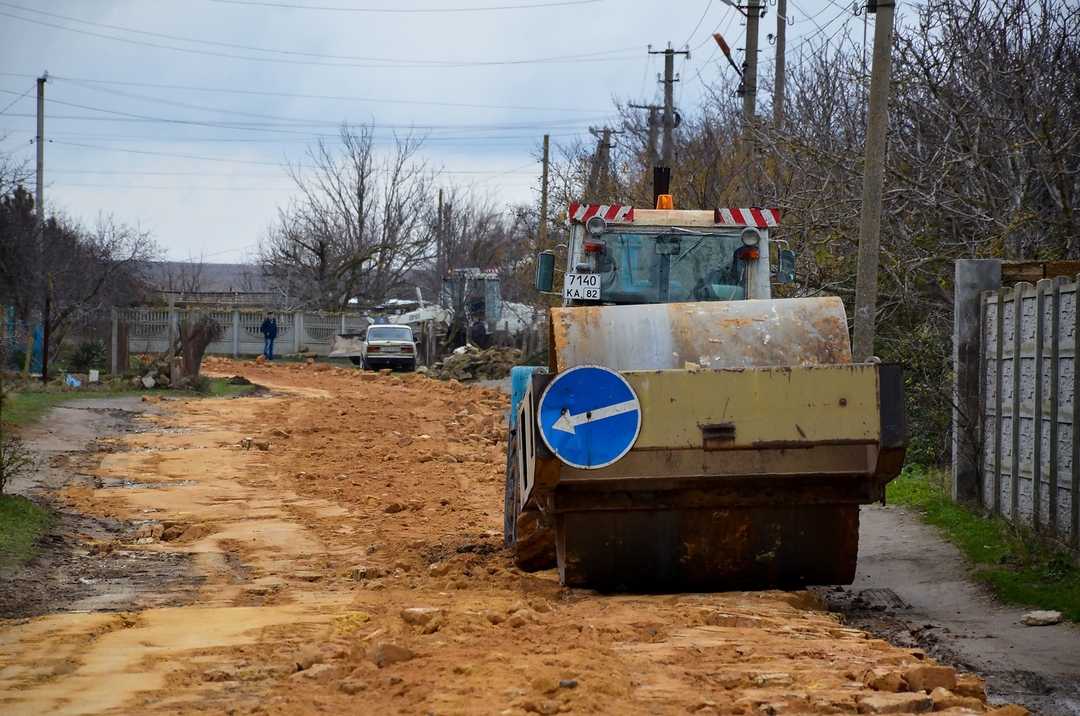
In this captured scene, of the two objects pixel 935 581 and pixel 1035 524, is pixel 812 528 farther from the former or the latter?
pixel 1035 524

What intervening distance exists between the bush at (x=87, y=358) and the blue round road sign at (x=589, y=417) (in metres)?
24.6

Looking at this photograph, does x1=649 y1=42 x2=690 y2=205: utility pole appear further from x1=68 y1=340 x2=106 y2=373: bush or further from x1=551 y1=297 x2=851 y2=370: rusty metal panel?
x1=551 y1=297 x2=851 y2=370: rusty metal panel

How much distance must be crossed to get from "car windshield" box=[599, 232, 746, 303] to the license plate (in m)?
0.11

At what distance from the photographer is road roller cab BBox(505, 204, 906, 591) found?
6094 millimetres

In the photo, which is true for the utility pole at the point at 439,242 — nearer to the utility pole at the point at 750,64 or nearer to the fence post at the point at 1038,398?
the utility pole at the point at 750,64

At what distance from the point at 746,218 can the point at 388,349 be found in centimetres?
2962

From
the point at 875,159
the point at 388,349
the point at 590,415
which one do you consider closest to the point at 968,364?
the point at 875,159

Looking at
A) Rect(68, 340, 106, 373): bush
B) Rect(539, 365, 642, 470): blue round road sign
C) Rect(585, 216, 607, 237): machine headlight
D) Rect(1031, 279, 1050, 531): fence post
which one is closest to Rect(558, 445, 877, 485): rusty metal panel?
Rect(539, 365, 642, 470): blue round road sign

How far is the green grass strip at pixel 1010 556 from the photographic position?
7.17 meters

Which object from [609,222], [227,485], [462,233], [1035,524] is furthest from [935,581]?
[462,233]

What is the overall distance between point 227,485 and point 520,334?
30.9m

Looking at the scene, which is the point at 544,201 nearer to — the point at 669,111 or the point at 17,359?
the point at 669,111

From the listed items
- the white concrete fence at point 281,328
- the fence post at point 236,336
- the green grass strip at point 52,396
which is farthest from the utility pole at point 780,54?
the fence post at point 236,336

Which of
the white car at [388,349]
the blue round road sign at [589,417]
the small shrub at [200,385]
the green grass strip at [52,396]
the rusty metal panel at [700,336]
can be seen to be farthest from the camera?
the white car at [388,349]
